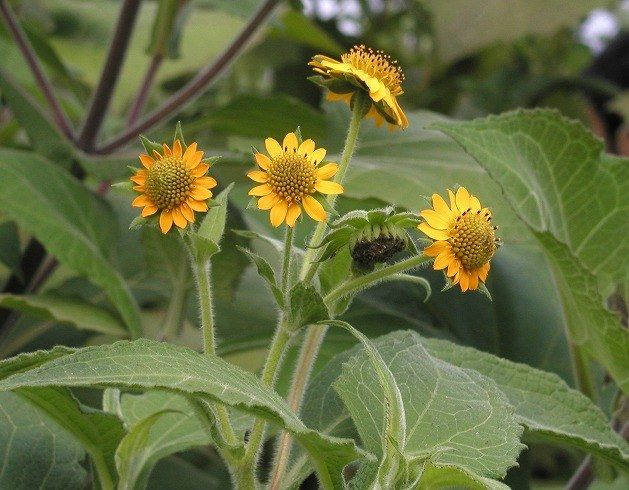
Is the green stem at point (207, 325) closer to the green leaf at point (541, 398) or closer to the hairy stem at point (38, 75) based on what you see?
the green leaf at point (541, 398)

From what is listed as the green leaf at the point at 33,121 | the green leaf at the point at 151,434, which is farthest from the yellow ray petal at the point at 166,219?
the green leaf at the point at 33,121

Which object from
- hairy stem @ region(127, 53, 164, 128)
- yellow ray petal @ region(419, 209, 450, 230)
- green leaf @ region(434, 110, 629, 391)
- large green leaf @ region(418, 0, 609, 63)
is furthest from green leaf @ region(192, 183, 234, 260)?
large green leaf @ region(418, 0, 609, 63)

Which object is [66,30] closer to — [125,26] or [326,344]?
[125,26]

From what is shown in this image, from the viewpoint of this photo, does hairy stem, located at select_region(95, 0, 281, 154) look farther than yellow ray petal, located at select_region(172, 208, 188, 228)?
Yes

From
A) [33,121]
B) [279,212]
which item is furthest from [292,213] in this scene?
[33,121]

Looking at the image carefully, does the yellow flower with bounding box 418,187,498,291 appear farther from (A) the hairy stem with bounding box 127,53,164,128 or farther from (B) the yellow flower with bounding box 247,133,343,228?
(A) the hairy stem with bounding box 127,53,164,128

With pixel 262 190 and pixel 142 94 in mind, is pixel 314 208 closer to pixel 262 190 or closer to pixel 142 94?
pixel 262 190
